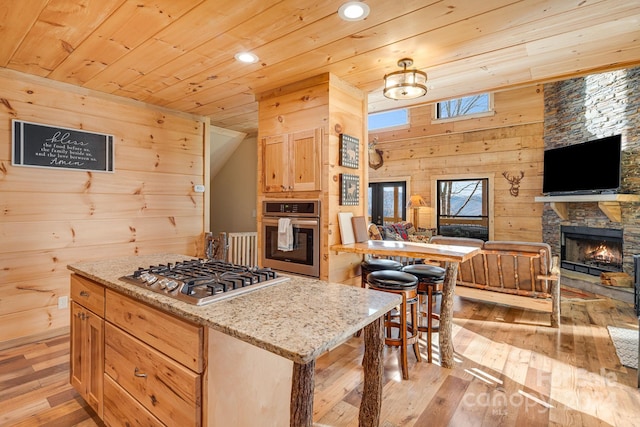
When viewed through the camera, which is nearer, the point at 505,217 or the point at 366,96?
the point at 366,96

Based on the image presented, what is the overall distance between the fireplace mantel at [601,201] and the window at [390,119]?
3.70 meters

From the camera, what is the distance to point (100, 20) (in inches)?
77.6

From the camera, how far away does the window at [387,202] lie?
8250mm

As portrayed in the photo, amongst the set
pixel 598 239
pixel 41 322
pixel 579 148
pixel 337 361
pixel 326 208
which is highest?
pixel 579 148

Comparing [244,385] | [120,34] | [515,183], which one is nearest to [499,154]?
[515,183]

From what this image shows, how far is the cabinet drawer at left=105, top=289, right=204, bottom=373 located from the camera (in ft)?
3.67

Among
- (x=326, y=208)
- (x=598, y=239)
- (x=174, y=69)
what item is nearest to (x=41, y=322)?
(x=174, y=69)

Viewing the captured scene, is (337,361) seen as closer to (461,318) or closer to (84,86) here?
(461,318)

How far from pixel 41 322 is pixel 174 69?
2.54m

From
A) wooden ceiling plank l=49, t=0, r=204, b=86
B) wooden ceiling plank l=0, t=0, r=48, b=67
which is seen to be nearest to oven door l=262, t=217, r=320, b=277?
wooden ceiling plank l=49, t=0, r=204, b=86

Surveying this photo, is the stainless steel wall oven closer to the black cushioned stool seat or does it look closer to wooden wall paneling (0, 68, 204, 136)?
the black cushioned stool seat

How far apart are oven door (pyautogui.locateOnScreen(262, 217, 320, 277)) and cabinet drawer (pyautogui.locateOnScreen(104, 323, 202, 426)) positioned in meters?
1.59

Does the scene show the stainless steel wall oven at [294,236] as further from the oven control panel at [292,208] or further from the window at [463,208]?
the window at [463,208]

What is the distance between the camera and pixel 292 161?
3008mm
